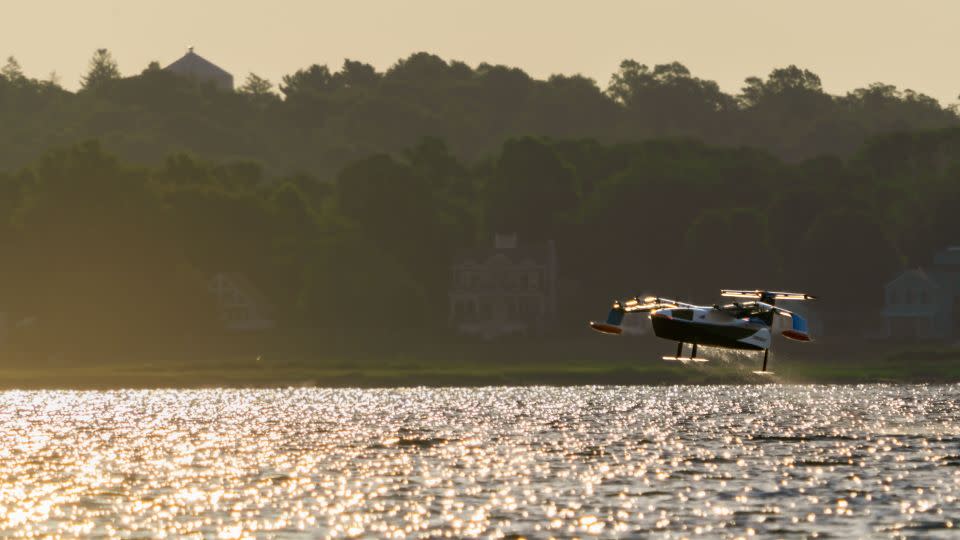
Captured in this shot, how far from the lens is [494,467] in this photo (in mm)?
83688

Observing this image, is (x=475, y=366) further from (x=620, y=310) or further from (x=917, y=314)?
(x=620, y=310)

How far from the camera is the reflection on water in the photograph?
61938 mm

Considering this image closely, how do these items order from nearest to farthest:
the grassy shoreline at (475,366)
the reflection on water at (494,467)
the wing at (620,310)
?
the reflection on water at (494,467), the wing at (620,310), the grassy shoreline at (475,366)

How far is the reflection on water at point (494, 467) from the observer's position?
61938 mm

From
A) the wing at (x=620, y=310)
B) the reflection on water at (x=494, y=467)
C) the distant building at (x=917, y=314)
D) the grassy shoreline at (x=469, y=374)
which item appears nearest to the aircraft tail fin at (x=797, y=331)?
the wing at (x=620, y=310)

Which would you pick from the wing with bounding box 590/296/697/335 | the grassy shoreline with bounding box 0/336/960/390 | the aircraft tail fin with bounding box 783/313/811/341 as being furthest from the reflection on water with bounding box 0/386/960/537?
the grassy shoreline with bounding box 0/336/960/390

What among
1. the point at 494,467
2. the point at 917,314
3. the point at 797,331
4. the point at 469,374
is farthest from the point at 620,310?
the point at 917,314

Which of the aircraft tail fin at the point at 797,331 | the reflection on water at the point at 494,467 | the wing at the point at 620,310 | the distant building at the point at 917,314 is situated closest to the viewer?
the reflection on water at the point at 494,467

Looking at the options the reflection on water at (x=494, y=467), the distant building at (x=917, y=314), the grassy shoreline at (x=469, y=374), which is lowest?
the reflection on water at (x=494, y=467)

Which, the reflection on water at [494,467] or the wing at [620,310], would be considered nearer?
the reflection on water at [494,467]

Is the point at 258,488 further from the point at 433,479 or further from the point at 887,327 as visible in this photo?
the point at 887,327

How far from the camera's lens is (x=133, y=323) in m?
192

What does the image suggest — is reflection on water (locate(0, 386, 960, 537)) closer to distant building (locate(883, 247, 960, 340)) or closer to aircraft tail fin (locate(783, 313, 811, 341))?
aircraft tail fin (locate(783, 313, 811, 341))

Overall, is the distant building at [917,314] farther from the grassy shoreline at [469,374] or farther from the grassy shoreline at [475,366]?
the grassy shoreline at [469,374]
